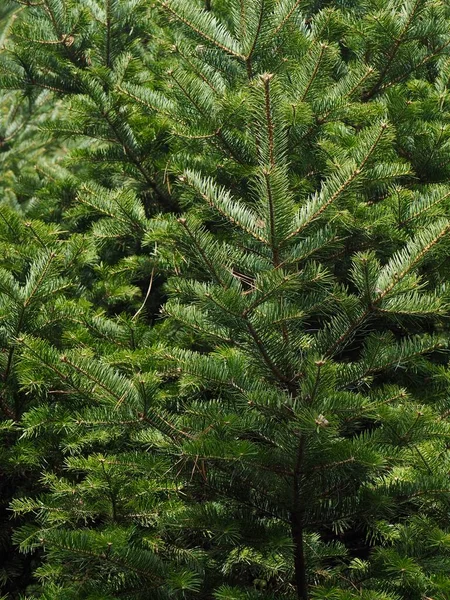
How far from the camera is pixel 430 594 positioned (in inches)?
96.6

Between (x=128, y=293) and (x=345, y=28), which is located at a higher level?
(x=345, y=28)

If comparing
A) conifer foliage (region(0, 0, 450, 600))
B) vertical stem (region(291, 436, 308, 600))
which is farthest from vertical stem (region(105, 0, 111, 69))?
vertical stem (region(291, 436, 308, 600))

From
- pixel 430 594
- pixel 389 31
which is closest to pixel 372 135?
pixel 389 31

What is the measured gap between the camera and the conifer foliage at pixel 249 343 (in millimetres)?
2422

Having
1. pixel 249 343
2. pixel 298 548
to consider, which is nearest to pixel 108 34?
pixel 249 343

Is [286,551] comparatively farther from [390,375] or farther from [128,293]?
[128,293]

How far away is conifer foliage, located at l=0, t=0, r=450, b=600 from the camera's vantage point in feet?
7.95

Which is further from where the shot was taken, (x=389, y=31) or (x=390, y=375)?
(x=389, y=31)

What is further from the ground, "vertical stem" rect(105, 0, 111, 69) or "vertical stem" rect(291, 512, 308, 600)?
"vertical stem" rect(105, 0, 111, 69)

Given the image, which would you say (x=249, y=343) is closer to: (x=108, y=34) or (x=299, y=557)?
(x=299, y=557)

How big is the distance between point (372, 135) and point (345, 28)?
1.50 m

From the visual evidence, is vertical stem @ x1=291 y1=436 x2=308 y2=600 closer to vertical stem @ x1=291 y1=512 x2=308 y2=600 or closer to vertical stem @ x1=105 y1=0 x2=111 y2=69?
vertical stem @ x1=291 y1=512 x2=308 y2=600

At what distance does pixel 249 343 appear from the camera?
2523mm

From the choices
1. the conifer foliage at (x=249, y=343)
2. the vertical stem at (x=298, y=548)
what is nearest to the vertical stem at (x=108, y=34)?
the conifer foliage at (x=249, y=343)
